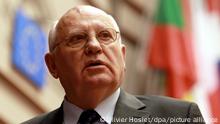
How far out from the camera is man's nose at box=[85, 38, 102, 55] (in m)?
2.18

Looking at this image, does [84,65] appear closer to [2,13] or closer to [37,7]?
[2,13]

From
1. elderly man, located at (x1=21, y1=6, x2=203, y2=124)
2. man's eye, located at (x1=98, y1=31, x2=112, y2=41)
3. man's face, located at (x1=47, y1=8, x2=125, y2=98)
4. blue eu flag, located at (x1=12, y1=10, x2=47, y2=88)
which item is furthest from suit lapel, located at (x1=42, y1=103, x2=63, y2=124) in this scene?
blue eu flag, located at (x1=12, y1=10, x2=47, y2=88)

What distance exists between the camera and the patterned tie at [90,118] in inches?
85.5

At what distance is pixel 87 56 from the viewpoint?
220cm

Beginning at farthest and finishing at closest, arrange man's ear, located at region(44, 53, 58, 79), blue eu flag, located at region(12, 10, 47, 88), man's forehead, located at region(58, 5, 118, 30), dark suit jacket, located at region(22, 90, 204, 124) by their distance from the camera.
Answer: blue eu flag, located at region(12, 10, 47, 88), man's ear, located at region(44, 53, 58, 79), man's forehead, located at region(58, 5, 118, 30), dark suit jacket, located at region(22, 90, 204, 124)

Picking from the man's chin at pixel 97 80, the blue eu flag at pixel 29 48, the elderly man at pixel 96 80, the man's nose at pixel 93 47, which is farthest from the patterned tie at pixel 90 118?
the blue eu flag at pixel 29 48

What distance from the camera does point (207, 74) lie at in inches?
236

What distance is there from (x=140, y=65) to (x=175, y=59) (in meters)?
0.57

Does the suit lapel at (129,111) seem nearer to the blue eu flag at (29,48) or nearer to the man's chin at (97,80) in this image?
the man's chin at (97,80)

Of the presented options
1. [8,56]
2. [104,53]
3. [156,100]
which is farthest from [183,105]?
[8,56]

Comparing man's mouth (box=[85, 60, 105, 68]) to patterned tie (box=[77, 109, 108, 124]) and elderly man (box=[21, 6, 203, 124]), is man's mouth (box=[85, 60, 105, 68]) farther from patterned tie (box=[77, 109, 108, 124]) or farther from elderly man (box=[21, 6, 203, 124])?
patterned tie (box=[77, 109, 108, 124])

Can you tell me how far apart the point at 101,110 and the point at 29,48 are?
8.14 ft

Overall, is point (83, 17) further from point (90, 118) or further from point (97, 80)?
point (90, 118)

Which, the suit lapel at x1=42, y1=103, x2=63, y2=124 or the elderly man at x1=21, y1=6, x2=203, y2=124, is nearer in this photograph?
the elderly man at x1=21, y1=6, x2=203, y2=124
